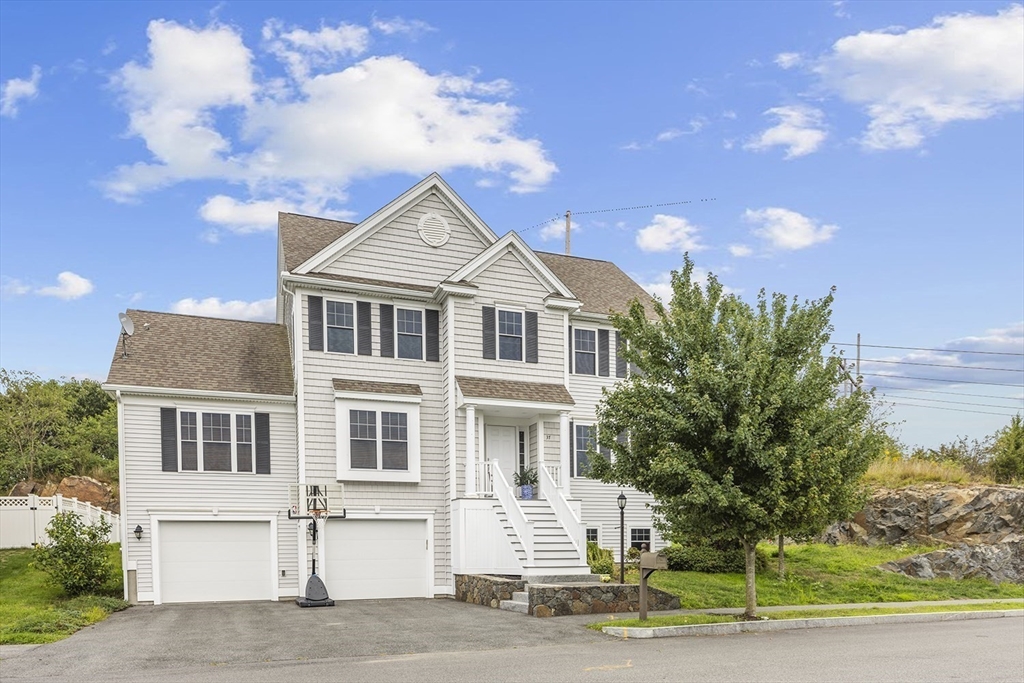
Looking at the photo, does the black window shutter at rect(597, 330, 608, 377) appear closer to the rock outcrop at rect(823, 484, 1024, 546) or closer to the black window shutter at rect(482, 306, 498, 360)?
the black window shutter at rect(482, 306, 498, 360)

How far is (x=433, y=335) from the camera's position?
23062 mm

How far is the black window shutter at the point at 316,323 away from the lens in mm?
21641

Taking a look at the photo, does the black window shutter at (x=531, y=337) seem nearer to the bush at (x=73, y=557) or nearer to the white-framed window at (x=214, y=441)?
the white-framed window at (x=214, y=441)

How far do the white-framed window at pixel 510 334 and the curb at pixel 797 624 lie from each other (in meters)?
9.82

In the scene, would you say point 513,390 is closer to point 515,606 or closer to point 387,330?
point 387,330

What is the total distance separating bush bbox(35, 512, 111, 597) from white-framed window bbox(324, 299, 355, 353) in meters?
6.73

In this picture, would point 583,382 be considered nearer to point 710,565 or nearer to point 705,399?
point 710,565

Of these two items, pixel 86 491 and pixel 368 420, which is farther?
pixel 86 491

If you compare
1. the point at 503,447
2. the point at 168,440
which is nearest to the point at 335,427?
the point at 168,440

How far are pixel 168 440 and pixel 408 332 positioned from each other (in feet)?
20.3

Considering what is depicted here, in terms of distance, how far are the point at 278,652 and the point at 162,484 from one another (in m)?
9.60

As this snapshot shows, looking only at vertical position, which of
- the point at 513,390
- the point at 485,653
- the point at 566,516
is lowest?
the point at 485,653

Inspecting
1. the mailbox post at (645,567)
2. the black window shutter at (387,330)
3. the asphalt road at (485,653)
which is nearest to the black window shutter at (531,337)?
the black window shutter at (387,330)

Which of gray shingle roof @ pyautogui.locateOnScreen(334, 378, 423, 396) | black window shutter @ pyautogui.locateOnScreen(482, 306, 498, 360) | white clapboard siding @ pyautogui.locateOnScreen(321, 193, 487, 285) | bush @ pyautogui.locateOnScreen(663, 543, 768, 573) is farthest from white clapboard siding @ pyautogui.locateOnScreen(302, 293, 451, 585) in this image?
bush @ pyautogui.locateOnScreen(663, 543, 768, 573)
